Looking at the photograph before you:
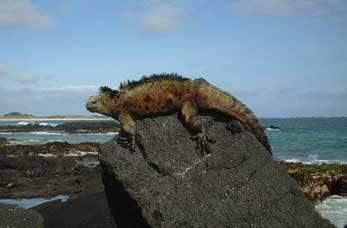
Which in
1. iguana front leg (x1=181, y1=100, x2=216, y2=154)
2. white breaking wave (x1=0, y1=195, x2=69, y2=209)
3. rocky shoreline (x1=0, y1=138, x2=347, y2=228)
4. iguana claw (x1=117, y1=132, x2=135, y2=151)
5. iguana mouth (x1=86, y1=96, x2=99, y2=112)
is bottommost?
white breaking wave (x1=0, y1=195, x2=69, y2=209)

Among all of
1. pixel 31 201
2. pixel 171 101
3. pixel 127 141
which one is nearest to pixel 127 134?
pixel 127 141

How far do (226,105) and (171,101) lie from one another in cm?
80

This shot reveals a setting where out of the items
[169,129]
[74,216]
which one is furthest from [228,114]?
[74,216]

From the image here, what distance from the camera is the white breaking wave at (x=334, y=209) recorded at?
41.5 ft

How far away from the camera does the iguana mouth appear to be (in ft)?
26.0

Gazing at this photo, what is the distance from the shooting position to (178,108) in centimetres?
762

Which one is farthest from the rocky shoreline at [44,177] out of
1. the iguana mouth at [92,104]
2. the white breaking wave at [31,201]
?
the iguana mouth at [92,104]

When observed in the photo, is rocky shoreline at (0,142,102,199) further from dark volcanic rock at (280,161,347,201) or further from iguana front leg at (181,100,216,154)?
iguana front leg at (181,100,216,154)

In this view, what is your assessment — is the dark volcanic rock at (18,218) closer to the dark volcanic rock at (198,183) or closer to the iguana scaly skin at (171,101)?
the dark volcanic rock at (198,183)

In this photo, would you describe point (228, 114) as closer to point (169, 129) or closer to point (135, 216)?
point (169, 129)

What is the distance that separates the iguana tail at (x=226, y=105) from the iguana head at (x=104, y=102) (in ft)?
3.96

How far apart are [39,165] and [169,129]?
15.7 metres

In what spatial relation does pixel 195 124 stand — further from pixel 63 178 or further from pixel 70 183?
pixel 63 178

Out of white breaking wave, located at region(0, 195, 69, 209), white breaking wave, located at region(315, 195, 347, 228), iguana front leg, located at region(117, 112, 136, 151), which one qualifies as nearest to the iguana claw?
iguana front leg, located at region(117, 112, 136, 151)
